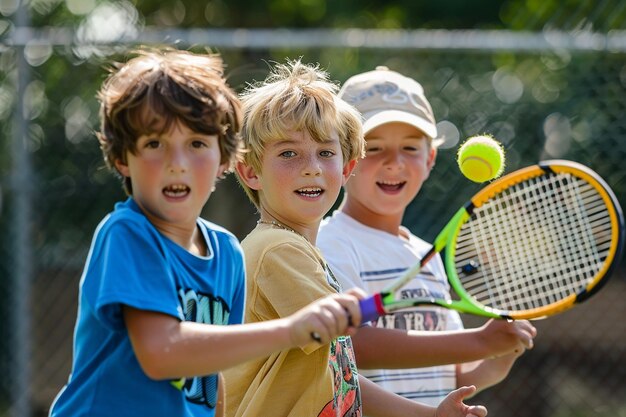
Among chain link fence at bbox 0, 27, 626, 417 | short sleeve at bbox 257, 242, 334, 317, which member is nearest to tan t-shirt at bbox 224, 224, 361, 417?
short sleeve at bbox 257, 242, 334, 317

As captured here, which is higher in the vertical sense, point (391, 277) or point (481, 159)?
point (481, 159)

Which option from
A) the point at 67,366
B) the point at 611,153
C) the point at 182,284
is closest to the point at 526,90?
the point at 611,153

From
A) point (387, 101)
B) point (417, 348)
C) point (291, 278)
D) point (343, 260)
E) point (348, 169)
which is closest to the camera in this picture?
point (291, 278)

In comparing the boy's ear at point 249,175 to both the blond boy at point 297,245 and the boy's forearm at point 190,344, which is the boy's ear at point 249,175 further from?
the boy's forearm at point 190,344

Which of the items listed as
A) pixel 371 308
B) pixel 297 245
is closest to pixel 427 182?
pixel 297 245

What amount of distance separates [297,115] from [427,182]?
2488mm

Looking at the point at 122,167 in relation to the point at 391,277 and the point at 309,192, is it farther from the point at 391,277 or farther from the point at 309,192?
the point at 391,277

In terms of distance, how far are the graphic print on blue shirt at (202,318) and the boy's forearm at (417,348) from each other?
68 cm

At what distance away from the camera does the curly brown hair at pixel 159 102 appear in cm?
224

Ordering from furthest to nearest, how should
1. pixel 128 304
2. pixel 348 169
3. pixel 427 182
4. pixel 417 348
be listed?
pixel 427 182 → pixel 348 169 → pixel 417 348 → pixel 128 304

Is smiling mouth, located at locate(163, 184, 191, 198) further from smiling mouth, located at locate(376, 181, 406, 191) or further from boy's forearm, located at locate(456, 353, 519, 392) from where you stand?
boy's forearm, located at locate(456, 353, 519, 392)

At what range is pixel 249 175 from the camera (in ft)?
9.88

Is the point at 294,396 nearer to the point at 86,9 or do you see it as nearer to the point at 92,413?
the point at 92,413

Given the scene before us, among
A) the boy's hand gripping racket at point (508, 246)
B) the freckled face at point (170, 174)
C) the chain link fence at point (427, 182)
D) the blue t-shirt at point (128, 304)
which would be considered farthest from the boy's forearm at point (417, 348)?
the chain link fence at point (427, 182)
